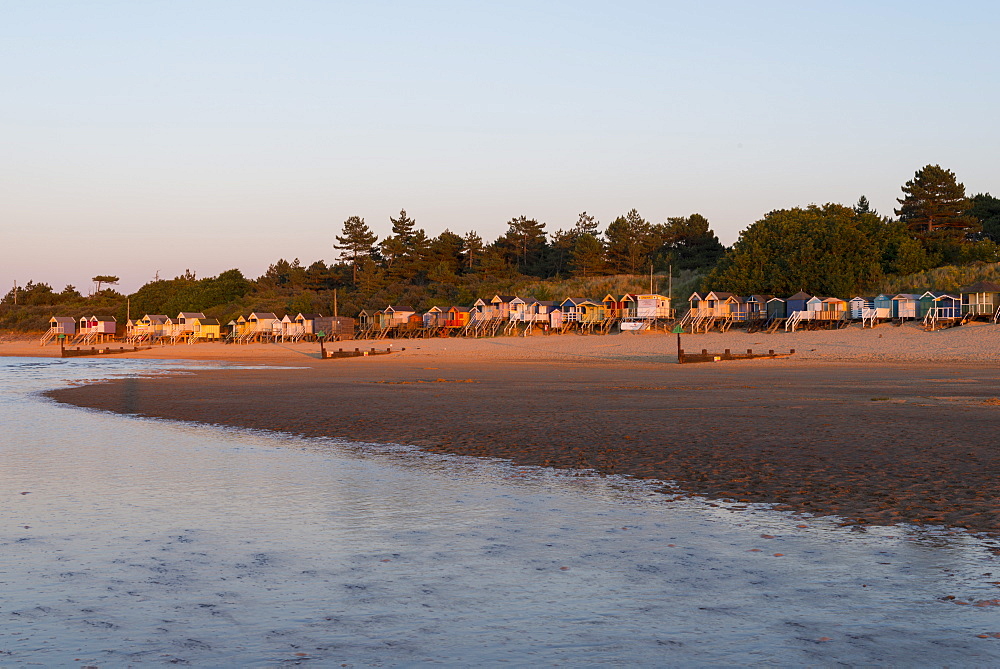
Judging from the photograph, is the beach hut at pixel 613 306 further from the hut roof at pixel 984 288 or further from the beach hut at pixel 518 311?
the hut roof at pixel 984 288

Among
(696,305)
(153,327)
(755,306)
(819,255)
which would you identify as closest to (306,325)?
(153,327)

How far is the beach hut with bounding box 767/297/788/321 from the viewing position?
86156 millimetres

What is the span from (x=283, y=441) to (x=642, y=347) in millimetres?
48530

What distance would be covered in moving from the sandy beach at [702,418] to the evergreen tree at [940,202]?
59.0m

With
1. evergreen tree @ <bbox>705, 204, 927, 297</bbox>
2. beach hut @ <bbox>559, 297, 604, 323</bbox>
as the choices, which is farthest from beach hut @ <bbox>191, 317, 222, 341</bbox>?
evergreen tree @ <bbox>705, 204, 927, 297</bbox>

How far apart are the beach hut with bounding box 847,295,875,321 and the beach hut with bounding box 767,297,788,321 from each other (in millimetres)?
6367

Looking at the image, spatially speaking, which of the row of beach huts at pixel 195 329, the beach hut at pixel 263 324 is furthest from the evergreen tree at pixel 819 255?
the beach hut at pixel 263 324

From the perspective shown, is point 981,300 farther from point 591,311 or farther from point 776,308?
point 591,311

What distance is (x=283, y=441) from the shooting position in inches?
664

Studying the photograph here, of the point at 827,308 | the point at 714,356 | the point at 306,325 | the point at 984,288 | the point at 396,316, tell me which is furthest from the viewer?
the point at 306,325

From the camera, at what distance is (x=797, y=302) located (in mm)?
84000

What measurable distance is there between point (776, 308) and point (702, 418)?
72.3m

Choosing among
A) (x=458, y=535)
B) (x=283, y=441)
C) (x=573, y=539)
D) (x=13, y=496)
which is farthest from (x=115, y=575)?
(x=283, y=441)

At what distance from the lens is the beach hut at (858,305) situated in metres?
80.5
